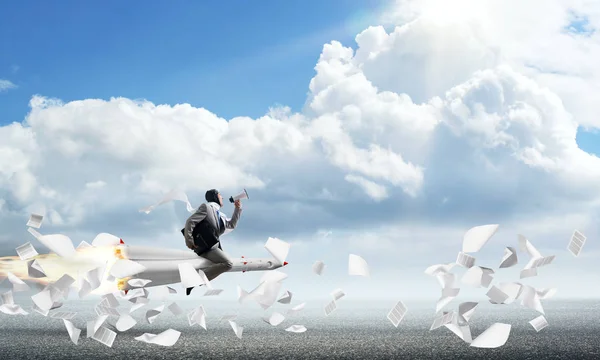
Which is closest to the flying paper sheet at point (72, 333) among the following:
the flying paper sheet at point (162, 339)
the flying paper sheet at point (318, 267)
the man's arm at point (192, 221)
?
the flying paper sheet at point (162, 339)

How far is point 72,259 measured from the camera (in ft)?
20.4

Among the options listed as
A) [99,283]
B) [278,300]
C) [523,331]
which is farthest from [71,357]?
[523,331]

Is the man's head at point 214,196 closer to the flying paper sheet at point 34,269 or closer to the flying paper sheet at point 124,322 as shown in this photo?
the flying paper sheet at point 124,322

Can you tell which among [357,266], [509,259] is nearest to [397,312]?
[357,266]

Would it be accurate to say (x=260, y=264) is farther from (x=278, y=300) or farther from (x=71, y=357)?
(x=71, y=357)

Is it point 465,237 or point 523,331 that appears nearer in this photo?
point 465,237

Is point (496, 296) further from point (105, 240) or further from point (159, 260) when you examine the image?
point (105, 240)

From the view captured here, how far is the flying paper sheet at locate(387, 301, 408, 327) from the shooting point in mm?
5590

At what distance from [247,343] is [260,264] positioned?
1.96m

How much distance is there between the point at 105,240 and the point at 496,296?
4460mm

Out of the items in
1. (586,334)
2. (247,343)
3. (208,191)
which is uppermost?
(208,191)

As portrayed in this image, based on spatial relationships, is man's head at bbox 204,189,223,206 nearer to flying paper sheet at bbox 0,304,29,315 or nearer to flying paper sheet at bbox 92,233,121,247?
flying paper sheet at bbox 92,233,121,247

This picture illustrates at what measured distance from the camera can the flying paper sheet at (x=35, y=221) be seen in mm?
6098

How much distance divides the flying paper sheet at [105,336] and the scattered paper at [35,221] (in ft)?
4.66
